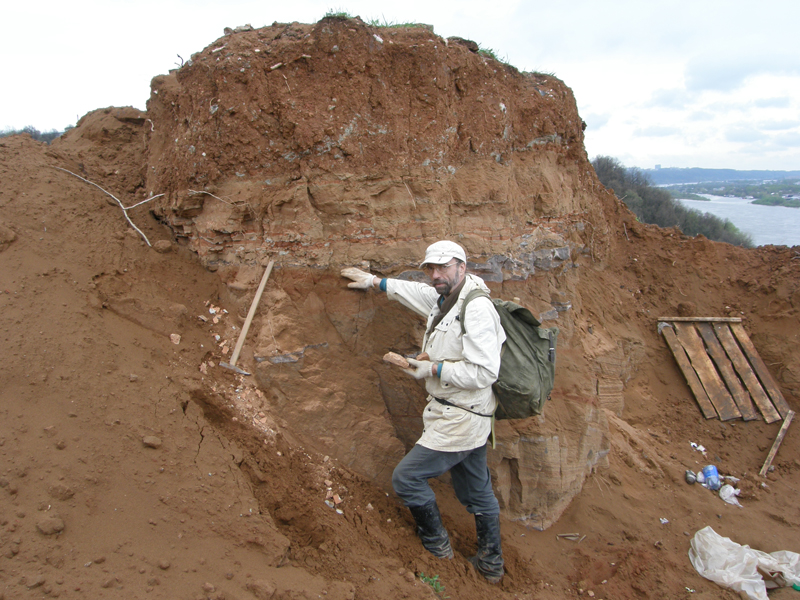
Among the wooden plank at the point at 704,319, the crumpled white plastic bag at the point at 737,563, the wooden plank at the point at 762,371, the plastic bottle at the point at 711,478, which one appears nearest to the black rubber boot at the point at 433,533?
the crumpled white plastic bag at the point at 737,563

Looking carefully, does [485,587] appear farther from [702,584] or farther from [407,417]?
[702,584]

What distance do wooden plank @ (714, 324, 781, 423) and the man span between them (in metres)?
5.09

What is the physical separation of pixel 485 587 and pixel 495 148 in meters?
3.84

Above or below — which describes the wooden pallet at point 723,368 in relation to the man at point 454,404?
below

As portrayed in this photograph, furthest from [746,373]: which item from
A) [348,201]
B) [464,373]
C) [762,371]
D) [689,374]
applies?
[348,201]

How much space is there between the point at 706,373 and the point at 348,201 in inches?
229

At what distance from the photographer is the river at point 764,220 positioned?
15.1 metres

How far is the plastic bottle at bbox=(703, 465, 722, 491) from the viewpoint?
5.84 metres

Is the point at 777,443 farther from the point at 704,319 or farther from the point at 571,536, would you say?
the point at 571,536

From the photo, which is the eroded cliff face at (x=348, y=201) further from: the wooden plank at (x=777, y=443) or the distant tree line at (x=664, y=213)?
the distant tree line at (x=664, y=213)

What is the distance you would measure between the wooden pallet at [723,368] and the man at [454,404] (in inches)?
178

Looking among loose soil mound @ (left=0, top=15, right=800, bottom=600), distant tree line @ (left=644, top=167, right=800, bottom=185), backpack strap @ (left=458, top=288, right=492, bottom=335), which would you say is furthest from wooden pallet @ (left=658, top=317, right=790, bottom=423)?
distant tree line @ (left=644, top=167, right=800, bottom=185)

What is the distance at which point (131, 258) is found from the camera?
4.15 meters

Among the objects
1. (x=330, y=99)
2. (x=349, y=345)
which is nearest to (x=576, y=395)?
(x=349, y=345)
